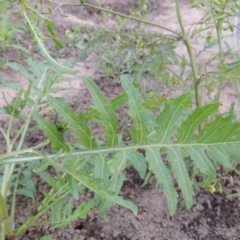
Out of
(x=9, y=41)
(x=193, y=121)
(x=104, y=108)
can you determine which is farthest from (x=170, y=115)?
(x=9, y=41)

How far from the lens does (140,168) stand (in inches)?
42.2

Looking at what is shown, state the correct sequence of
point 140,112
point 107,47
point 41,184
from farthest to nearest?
1. point 107,47
2. point 41,184
3. point 140,112

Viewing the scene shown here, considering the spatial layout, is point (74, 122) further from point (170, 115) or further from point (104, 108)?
point (170, 115)

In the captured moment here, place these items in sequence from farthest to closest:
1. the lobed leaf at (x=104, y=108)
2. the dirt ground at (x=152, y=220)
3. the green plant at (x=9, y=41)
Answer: the green plant at (x=9, y=41) < the dirt ground at (x=152, y=220) < the lobed leaf at (x=104, y=108)

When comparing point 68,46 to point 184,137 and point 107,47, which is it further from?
point 184,137

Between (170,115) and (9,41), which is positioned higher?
(170,115)

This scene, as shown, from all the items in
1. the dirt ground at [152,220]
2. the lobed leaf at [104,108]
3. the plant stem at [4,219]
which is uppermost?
the lobed leaf at [104,108]

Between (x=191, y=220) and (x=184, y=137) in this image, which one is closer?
(x=184, y=137)

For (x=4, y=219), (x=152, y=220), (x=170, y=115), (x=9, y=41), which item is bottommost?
(x=152, y=220)

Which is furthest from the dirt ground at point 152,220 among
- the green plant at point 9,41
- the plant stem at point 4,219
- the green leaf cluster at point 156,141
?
the green plant at point 9,41

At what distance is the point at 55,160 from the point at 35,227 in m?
0.45

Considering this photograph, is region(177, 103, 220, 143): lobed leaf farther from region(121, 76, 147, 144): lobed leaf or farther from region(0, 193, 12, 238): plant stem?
region(0, 193, 12, 238): plant stem

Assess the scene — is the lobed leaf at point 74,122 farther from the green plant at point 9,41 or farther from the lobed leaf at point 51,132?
the green plant at point 9,41

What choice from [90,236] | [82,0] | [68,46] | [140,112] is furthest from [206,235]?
[68,46]
